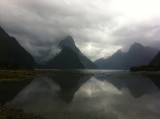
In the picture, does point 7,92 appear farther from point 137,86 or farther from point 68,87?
point 137,86

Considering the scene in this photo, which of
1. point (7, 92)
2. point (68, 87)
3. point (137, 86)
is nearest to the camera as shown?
point (7, 92)

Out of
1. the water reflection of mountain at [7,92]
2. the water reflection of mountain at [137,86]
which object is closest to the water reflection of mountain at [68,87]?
the water reflection of mountain at [7,92]

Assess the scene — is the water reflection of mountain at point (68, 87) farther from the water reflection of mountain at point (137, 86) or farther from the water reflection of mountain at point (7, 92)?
the water reflection of mountain at point (137, 86)

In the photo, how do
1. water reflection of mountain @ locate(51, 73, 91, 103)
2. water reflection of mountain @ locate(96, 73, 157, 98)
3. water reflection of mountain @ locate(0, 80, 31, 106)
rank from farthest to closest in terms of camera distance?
water reflection of mountain @ locate(96, 73, 157, 98)
water reflection of mountain @ locate(51, 73, 91, 103)
water reflection of mountain @ locate(0, 80, 31, 106)

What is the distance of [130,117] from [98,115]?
17.4ft

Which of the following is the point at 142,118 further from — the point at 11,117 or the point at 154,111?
the point at 11,117

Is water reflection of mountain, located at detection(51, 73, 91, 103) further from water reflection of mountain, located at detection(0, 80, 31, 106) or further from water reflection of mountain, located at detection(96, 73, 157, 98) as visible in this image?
water reflection of mountain, located at detection(96, 73, 157, 98)

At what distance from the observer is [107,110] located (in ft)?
132

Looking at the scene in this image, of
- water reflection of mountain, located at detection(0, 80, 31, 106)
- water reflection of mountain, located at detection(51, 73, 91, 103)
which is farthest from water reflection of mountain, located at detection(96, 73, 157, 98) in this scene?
water reflection of mountain, located at detection(0, 80, 31, 106)

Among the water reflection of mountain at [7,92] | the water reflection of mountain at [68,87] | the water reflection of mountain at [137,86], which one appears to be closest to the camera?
the water reflection of mountain at [7,92]

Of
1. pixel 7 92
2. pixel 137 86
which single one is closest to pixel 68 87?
pixel 7 92

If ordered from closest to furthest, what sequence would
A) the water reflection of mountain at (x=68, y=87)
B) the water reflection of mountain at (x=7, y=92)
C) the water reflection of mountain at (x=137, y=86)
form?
the water reflection of mountain at (x=7, y=92), the water reflection of mountain at (x=68, y=87), the water reflection of mountain at (x=137, y=86)

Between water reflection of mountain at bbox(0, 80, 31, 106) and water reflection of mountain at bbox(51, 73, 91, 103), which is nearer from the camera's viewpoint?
water reflection of mountain at bbox(0, 80, 31, 106)

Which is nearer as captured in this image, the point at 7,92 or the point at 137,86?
the point at 7,92
